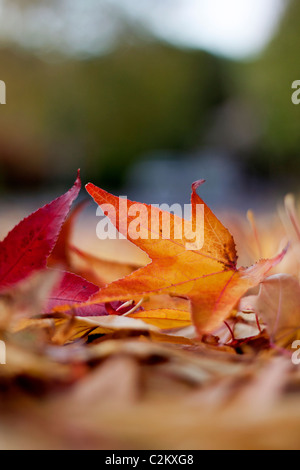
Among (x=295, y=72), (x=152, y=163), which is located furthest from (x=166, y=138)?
(x=295, y=72)

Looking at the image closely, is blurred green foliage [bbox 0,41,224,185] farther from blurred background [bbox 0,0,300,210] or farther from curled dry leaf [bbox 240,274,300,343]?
curled dry leaf [bbox 240,274,300,343]

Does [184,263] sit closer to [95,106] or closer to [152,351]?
[152,351]

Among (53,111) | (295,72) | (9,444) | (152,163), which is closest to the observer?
(9,444)

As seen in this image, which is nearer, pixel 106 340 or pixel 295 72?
pixel 106 340

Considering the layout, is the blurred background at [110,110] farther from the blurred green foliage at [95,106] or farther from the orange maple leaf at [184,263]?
the orange maple leaf at [184,263]

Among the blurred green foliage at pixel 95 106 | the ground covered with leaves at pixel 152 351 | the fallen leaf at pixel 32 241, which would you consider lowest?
the ground covered with leaves at pixel 152 351

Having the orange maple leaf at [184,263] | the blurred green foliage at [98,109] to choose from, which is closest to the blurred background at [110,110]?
the blurred green foliage at [98,109]
